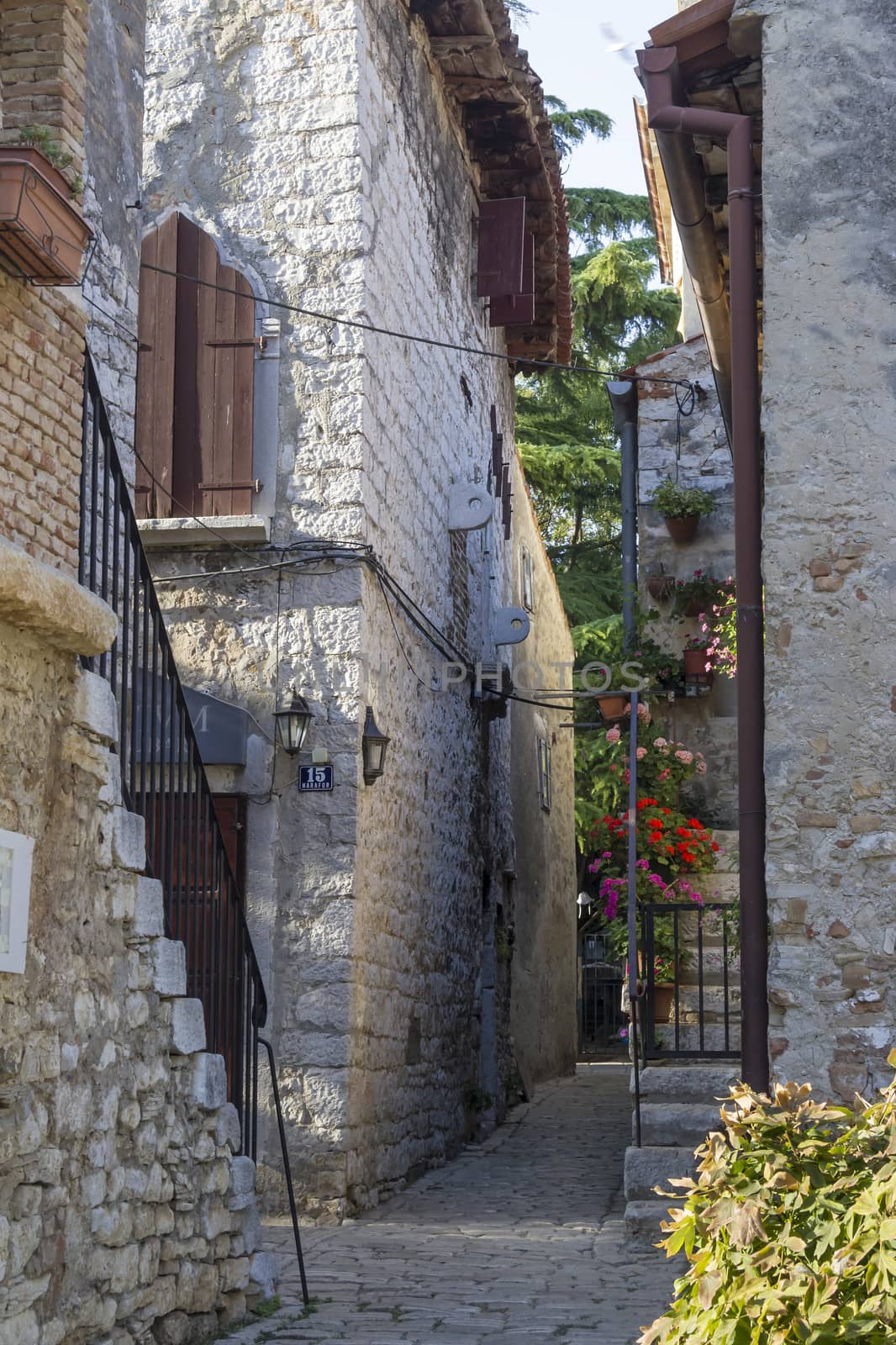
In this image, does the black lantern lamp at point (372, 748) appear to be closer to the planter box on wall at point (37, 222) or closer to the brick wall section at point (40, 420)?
the brick wall section at point (40, 420)

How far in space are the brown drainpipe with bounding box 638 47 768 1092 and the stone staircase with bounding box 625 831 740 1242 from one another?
1511 mm

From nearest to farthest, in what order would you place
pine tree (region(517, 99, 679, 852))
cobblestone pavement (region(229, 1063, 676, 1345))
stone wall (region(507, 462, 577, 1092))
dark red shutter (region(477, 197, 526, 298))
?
1. cobblestone pavement (region(229, 1063, 676, 1345))
2. dark red shutter (region(477, 197, 526, 298))
3. stone wall (region(507, 462, 577, 1092))
4. pine tree (region(517, 99, 679, 852))

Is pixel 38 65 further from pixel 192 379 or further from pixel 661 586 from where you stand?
pixel 661 586

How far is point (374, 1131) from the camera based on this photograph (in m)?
8.67

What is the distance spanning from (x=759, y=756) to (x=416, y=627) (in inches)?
193

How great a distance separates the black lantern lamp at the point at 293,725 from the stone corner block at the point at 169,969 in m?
3.23

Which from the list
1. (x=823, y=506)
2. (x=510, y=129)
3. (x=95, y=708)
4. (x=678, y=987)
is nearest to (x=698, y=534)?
(x=510, y=129)

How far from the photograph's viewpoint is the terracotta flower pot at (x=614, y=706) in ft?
34.7

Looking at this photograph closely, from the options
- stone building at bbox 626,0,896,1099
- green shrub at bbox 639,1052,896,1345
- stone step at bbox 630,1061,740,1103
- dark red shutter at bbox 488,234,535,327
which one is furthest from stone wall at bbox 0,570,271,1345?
dark red shutter at bbox 488,234,535,327

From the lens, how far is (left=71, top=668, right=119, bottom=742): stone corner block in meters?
4.69

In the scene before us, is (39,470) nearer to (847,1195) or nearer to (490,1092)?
(847,1195)

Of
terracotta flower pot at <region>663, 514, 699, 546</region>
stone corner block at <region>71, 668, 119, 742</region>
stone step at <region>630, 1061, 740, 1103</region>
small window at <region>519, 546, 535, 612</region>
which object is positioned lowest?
stone step at <region>630, 1061, 740, 1103</region>

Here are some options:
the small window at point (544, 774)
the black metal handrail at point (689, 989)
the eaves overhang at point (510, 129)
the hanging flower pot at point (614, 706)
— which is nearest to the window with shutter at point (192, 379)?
the eaves overhang at point (510, 129)

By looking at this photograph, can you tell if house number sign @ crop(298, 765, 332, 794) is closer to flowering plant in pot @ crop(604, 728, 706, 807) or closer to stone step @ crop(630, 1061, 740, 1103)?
stone step @ crop(630, 1061, 740, 1103)
